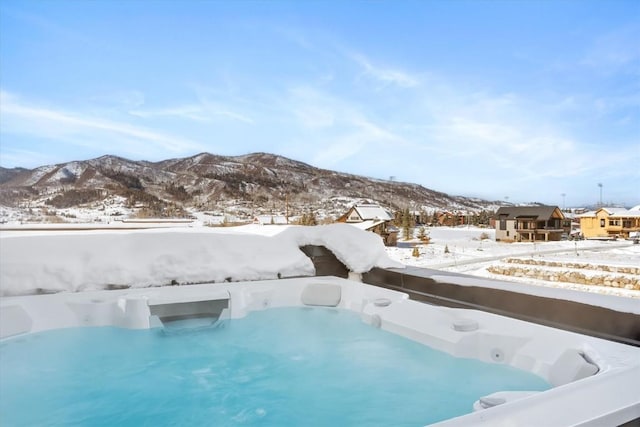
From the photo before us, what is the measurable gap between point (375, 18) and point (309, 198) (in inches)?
127

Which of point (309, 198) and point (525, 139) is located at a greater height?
point (525, 139)

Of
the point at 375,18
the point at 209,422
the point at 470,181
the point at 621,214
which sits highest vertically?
the point at 375,18

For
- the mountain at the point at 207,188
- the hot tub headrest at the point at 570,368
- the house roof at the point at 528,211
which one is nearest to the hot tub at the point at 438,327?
the hot tub headrest at the point at 570,368

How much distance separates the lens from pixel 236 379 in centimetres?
181

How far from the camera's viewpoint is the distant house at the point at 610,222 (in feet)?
A: 14.6

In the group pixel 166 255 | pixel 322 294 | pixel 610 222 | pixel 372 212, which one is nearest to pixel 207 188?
pixel 372 212

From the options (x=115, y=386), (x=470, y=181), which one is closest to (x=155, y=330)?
(x=115, y=386)

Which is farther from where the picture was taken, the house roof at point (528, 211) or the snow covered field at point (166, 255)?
the house roof at point (528, 211)

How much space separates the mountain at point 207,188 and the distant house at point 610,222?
6.81ft

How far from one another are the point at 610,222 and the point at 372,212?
2.99 m

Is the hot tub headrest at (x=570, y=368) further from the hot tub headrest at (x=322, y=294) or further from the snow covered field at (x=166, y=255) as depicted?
the hot tub headrest at (x=322, y=294)

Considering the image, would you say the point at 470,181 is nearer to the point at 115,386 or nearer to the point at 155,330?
the point at 155,330

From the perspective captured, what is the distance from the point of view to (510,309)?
203 centimetres

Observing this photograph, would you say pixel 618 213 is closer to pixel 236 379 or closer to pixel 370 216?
pixel 370 216
